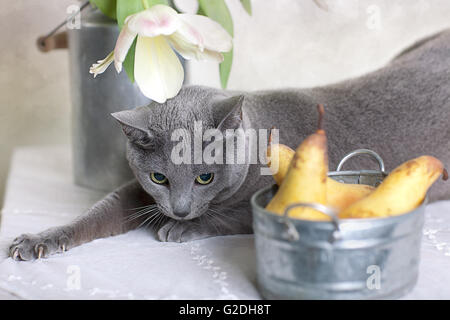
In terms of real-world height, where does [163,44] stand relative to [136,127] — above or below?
above

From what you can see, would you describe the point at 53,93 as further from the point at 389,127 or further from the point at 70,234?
the point at 389,127

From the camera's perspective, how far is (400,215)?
24.7 inches

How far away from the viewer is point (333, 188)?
0.72 meters

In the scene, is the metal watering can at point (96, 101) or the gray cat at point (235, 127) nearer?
the gray cat at point (235, 127)

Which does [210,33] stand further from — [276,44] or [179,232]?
[276,44]

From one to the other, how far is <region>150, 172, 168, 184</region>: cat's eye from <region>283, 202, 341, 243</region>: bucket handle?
1.15ft

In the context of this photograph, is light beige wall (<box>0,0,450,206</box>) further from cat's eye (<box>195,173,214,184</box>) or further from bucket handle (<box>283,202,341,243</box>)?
bucket handle (<box>283,202,341,243</box>)

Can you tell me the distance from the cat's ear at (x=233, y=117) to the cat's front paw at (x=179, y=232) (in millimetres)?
187

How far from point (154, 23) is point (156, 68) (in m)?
0.10

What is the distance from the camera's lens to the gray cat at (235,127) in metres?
0.90

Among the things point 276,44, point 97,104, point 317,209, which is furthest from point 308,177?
point 276,44

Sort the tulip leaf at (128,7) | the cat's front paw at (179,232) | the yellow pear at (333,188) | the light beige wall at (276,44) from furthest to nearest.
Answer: the light beige wall at (276,44) → the cat's front paw at (179,232) → the tulip leaf at (128,7) → the yellow pear at (333,188)

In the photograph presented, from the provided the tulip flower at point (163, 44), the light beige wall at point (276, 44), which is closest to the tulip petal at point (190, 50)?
the tulip flower at point (163, 44)

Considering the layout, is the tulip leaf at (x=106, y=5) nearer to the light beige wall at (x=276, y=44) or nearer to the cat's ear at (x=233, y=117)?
the cat's ear at (x=233, y=117)
